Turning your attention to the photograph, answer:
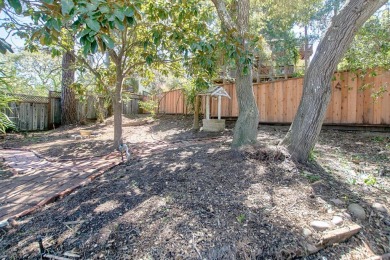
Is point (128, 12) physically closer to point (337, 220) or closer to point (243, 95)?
point (337, 220)

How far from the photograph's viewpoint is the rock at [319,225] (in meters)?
1.78

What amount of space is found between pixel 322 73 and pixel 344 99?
2.92m

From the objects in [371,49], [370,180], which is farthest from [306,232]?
[371,49]

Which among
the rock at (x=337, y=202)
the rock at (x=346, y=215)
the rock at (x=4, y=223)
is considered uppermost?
the rock at (x=337, y=202)

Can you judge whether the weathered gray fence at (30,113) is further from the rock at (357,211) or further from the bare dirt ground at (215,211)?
the rock at (357,211)

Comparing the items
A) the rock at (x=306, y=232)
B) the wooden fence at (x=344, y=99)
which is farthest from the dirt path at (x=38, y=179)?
the wooden fence at (x=344, y=99)

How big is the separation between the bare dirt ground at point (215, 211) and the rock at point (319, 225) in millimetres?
35

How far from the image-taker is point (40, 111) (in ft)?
27.6

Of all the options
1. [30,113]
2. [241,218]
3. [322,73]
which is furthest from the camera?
[30,113]

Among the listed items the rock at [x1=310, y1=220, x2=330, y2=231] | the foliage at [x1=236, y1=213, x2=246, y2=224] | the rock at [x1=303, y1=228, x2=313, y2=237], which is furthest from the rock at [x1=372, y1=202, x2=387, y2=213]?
the foliage at [x1=236, y1=213, x2=246, y2=224]

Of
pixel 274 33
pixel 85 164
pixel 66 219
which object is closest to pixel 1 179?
pixel 85 164

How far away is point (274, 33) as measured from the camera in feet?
39.3

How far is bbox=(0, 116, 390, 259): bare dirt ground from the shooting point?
63.1 inches

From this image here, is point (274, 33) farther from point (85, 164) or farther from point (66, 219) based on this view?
point (66, 219)
